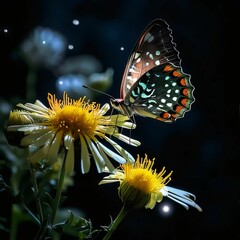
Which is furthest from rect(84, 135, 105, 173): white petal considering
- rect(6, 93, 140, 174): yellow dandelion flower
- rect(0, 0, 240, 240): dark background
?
rect(0, 0, 240, 240): dark background

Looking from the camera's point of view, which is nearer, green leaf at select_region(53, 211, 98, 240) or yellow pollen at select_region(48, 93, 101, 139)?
green leaf at select_region(53, 211, 98, 240)

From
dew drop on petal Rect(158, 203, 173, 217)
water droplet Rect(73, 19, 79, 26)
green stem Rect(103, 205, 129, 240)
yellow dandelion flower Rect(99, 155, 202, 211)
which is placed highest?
water droplet Rect(73, 19, 79, 26)

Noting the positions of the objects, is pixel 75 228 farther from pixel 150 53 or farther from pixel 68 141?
pixel 150 53

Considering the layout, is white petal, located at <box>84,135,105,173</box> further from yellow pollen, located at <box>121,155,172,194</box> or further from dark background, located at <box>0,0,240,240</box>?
dark background, located at <box>0,0,240,240</box>

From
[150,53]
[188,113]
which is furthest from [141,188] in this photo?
[188,113]

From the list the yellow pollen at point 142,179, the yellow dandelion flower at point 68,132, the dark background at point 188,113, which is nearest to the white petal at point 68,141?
the yellow dandelion flower at point 68,132

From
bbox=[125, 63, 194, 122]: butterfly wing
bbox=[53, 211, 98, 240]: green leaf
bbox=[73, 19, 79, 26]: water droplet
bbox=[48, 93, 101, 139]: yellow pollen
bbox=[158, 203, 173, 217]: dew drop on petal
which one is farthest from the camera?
bbox=[158, 203, 173, 217]: dew drop on petal

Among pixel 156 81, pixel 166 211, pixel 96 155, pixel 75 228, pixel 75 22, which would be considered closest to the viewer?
pixel 75 228
